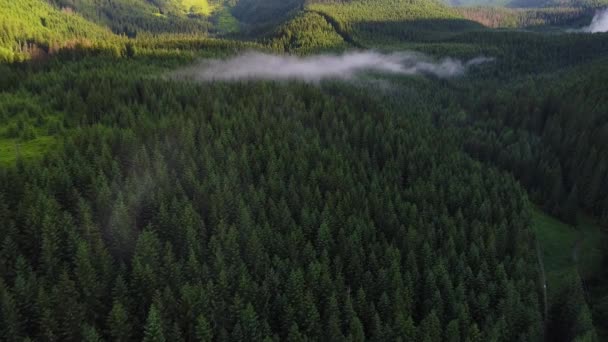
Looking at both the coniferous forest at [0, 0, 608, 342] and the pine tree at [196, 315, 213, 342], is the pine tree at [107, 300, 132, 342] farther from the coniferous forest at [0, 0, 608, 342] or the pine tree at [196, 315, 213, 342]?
the pine tree at [196, 315, 213, 342]

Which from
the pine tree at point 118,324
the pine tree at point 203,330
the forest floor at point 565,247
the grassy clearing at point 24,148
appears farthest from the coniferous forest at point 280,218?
the grassy clearing at point 24,148

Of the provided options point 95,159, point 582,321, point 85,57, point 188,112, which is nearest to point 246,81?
point 188,112

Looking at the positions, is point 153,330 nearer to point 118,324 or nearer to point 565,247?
point 118,324

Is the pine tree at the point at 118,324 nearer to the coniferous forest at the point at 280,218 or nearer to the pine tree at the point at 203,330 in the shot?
the coniferous forest at the point at 280,218

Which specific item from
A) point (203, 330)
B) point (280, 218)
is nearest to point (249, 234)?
point (280, 218)

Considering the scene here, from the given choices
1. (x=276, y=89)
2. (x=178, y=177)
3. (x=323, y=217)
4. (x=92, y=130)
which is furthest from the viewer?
(x=276, y=89)

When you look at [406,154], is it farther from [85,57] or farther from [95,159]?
[85,57]
